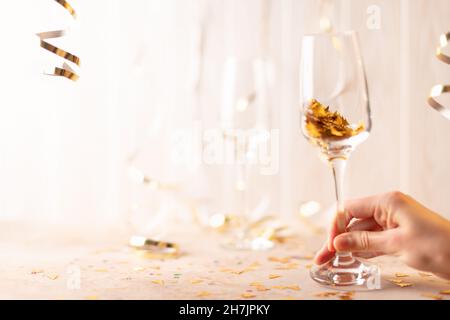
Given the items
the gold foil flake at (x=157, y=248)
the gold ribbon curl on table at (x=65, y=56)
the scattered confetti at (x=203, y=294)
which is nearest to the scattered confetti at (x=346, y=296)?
the scattered confetti at (x=203, y=294)

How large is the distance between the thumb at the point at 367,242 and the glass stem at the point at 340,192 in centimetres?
4

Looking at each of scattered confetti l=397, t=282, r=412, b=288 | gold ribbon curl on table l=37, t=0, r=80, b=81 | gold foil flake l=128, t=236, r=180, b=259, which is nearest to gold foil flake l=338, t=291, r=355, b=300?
scattered confetti l=397, t=282, r=412, b=288

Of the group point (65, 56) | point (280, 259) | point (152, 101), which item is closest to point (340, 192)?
point (280, 259)

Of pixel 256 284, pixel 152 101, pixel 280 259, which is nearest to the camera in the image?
pixel 256 284

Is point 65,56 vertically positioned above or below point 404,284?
above

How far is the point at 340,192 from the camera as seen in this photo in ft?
3.41

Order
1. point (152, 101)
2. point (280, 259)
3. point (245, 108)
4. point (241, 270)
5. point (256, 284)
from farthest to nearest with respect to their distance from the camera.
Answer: point (152, 101), point (245, 108), point (280, 259), point (241, 270), point (256, 284)

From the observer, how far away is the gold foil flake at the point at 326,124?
0.99m

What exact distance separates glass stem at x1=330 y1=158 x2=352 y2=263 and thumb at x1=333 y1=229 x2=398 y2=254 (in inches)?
1.6

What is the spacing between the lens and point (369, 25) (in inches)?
64.3

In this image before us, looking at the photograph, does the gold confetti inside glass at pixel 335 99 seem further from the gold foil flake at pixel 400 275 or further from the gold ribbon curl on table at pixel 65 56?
the gold ribbon curl on table at pixel 65 56

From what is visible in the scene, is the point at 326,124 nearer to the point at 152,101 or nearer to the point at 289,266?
the point at 289,266

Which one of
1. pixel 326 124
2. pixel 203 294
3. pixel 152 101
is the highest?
pixel 152 101

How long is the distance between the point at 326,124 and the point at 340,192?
118mm
